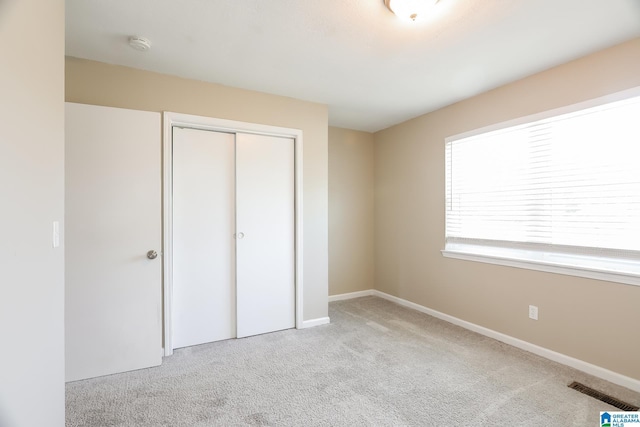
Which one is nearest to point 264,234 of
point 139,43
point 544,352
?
point 139,43

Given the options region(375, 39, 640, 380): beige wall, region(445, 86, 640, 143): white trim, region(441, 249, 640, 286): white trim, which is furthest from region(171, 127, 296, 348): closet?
region(445, 86, 640, 143): white trim

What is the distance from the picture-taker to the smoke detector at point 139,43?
6.79 feet

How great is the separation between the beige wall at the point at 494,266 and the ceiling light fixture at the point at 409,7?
1.60m

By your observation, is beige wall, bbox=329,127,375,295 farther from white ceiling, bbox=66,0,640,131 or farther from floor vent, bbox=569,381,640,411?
floor vent, bbox=569,381,640,411

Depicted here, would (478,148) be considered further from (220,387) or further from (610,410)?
(220,387)

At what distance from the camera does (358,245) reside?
454 cm

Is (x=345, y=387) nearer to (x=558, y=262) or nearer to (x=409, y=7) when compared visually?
(x=558, y=262)

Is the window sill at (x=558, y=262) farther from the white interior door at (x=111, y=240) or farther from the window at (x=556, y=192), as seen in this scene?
the white interior door at (x=111, y=240)

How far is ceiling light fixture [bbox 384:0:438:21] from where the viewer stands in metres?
1.64

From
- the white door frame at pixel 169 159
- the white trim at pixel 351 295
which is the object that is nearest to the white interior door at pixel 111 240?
the white door frame at pixel 169 159

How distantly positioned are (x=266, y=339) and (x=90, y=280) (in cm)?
160

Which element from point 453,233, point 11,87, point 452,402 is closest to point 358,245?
point 453,233

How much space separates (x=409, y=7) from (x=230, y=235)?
7.88 feet

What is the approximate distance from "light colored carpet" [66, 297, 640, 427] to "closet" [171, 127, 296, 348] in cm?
27
